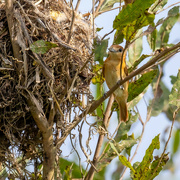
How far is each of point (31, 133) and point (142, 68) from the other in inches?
47.4

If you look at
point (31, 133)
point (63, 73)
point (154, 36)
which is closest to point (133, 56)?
point (154, 36)

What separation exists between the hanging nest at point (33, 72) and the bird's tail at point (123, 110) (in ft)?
1.68

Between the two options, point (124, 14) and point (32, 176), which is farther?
point (32, 176)

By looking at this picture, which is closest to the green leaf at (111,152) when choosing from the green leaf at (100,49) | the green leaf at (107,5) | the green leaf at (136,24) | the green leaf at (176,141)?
the green leaf at (176,141)

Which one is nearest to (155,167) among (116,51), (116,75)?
(116,75)

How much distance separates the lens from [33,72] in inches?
107

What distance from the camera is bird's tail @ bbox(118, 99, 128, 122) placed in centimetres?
344

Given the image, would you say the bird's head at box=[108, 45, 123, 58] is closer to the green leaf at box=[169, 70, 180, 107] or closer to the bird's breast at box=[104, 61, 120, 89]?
the bird's breast at box=[104, 61, 120, 89]

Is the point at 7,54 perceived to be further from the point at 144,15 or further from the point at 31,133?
the point at 144,15

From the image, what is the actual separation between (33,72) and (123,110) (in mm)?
1135

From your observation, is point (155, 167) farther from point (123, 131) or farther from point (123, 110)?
point (123, 110)

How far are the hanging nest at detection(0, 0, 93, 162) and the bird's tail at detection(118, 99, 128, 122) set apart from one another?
511mm

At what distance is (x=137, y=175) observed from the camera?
8.59 ft

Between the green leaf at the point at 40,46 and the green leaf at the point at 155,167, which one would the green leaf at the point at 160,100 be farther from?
the green leaf at the point at 40,46
